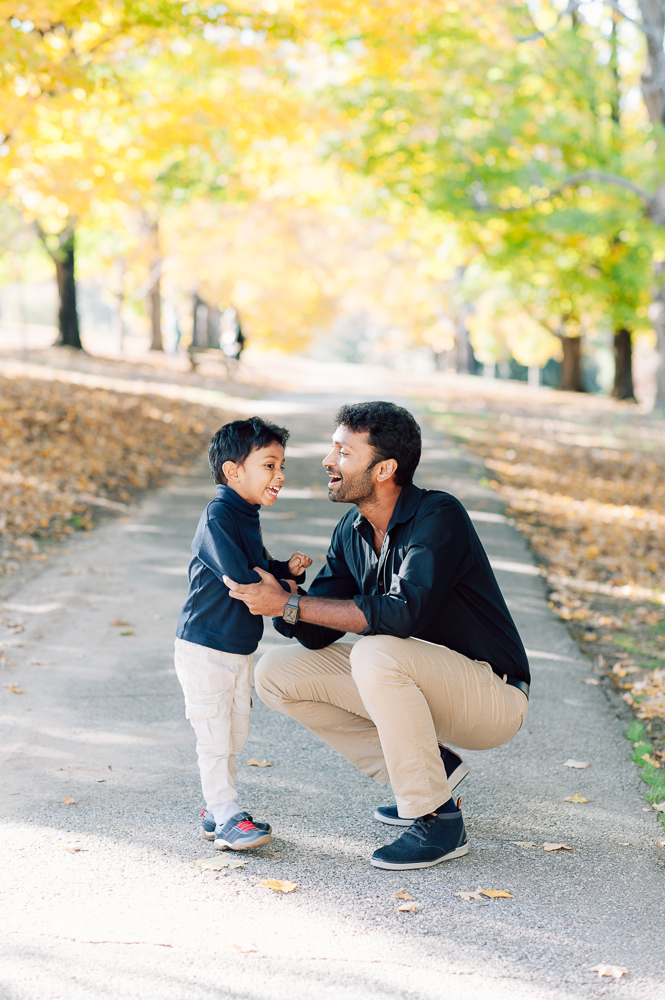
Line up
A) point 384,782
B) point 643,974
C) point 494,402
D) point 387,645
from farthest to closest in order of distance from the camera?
point 494,402 → point 384,782 → point 387,645 → point 643,974

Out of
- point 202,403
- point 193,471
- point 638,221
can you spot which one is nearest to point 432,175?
point 638,221

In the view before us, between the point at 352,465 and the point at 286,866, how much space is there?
140cm

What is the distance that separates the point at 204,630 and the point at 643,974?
1.71 m

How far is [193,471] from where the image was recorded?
40.0 ft

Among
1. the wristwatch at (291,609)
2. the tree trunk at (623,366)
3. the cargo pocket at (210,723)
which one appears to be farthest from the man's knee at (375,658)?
the tree trunk at (623,366)

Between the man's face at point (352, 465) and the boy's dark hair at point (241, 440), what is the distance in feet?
0.79

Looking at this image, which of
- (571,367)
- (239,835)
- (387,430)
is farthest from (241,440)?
(571,367)

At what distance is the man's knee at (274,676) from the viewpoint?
3719 millimetres

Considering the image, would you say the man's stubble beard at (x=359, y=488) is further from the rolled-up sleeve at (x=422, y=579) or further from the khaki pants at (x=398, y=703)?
the khaki pants at (x=398, y=703)

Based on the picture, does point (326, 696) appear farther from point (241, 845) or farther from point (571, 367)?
point (571, 367)

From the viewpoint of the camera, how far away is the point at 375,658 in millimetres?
3377

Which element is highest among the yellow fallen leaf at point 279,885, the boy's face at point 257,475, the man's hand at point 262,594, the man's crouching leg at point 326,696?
the boy's face at point 257,475

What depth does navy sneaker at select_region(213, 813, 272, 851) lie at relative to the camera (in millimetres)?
3377

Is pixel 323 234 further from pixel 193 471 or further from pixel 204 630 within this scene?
pixel 204 630
